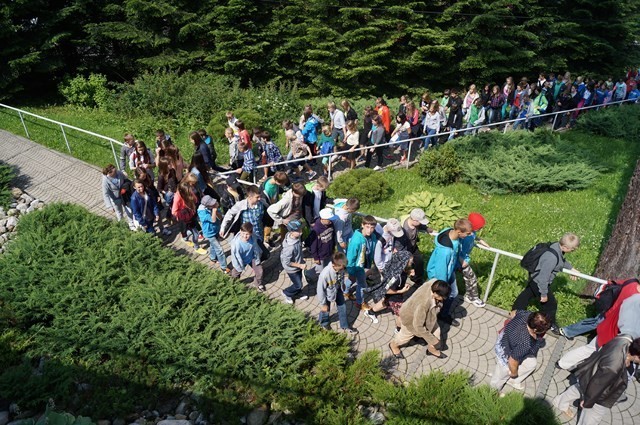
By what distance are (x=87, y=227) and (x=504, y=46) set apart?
20.0m

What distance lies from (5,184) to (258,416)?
964 cm

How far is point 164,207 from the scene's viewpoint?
30.1ft

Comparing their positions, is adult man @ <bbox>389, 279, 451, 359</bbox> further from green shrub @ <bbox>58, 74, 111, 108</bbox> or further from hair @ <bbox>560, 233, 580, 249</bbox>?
green shrub @ <bbox>58, 74, 111, 108</bbox>

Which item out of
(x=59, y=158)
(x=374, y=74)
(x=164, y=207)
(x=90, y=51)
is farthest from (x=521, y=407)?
(x=90, y=51)

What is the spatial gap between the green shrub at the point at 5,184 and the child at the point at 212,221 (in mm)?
6035

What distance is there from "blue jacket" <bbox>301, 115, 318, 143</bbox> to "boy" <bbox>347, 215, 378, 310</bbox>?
5252 mm

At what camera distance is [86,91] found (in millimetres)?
17891

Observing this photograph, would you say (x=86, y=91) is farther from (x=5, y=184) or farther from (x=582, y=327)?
(x=582, y=327)

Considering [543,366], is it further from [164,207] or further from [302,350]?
[164,207]

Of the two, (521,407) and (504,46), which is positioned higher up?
(504,46)

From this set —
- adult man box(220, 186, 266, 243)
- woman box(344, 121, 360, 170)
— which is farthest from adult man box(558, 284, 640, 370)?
woman box(344, 121, 360, 170)

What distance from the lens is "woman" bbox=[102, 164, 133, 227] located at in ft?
27.2

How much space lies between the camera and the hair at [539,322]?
4516mm

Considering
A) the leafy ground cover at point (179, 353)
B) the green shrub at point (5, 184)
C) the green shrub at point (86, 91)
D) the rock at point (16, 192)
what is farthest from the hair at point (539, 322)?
the green shrub at point (86, 91)
